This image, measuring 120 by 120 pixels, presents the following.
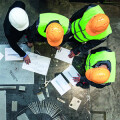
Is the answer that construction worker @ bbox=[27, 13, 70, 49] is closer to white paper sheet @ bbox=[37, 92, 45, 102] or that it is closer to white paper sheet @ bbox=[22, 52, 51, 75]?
white paper sheet @ bbox=[22, 52, 51, 75]

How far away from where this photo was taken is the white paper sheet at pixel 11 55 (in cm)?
277

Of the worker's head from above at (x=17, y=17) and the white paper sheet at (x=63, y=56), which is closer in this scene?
the worker's head from above at (x=17, y=17)

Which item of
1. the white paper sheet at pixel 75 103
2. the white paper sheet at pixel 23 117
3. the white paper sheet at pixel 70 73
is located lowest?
the white paper sheet at pixel 23 117

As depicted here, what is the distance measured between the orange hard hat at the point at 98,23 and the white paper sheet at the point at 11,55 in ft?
4.30

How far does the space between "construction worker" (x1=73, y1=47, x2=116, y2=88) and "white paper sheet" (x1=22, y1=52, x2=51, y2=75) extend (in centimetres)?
63

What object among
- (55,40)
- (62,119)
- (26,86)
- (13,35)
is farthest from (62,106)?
(13,35)

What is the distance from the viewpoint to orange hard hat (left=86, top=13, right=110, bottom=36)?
7.45ft

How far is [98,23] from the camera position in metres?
2.26

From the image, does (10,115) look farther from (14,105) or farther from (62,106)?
(62,106)

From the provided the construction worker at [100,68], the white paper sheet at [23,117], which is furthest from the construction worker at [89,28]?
the white paper sheet at [23,117]

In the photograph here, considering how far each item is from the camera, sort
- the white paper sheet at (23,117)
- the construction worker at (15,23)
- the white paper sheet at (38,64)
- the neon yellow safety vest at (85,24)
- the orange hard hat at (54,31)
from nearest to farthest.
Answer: the orange hard hat at (54,31) → the construction worker at (15,23) → the neon yellow safety vest at (85,24) → the white paper sheet at (23,117) → the white paper sheet at (38,64)

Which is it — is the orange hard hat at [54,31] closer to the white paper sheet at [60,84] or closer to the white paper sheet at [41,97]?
the white paper sheet at [60,84]

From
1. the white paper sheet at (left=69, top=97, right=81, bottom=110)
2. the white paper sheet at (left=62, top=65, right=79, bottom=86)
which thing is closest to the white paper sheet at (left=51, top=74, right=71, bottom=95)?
the white paper sheet at (left=62, top=65, right=79, bottom=86)

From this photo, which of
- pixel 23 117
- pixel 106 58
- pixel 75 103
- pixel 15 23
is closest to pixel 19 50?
pixel 15 23
